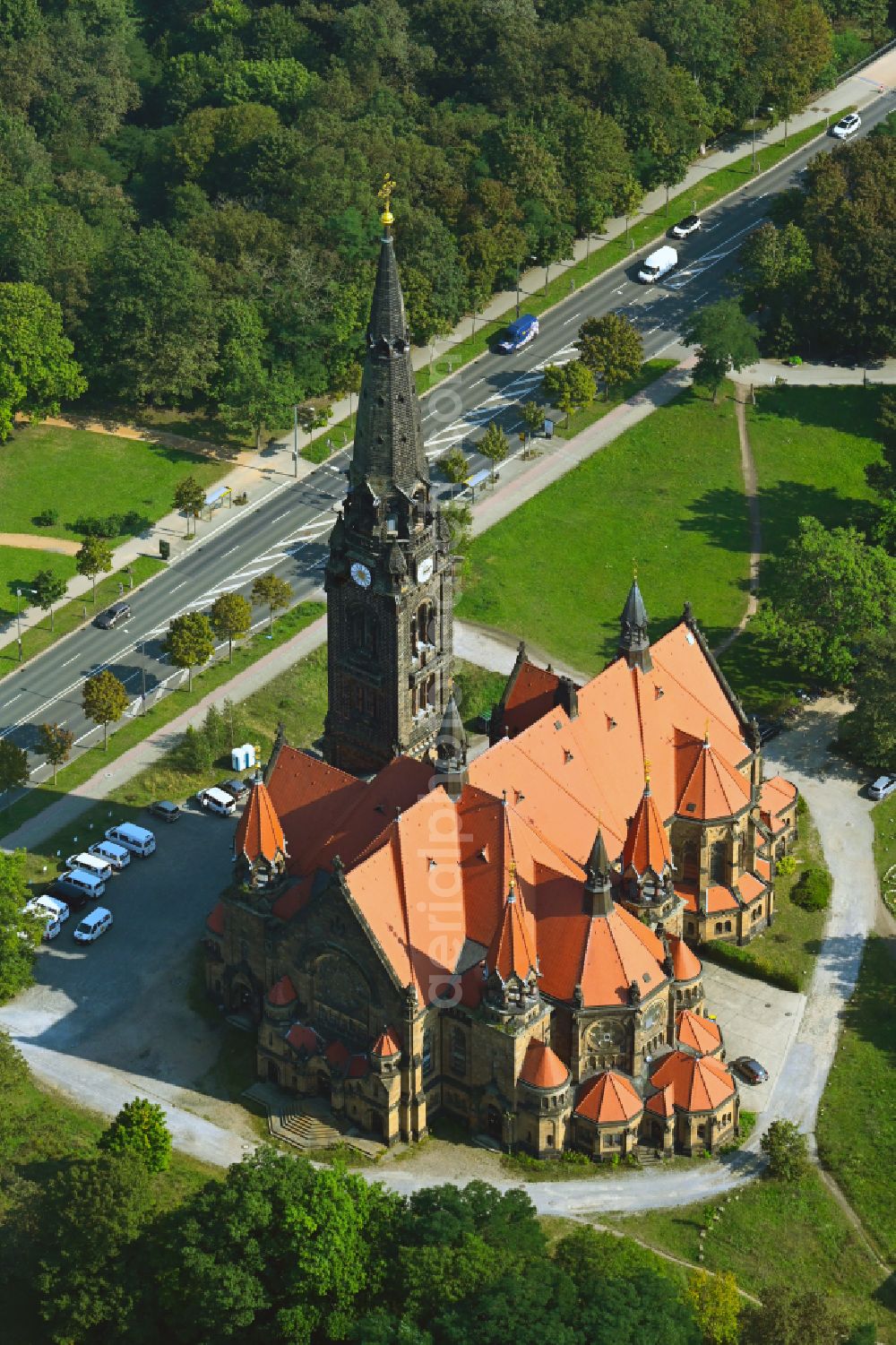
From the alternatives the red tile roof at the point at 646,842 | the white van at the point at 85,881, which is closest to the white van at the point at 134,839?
the white van at the point at 85,881

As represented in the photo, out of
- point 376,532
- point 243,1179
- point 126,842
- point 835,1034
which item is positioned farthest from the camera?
point 126,842

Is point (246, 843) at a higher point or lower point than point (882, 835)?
higher

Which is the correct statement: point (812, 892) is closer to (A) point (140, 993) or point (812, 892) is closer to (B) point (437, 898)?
(B) point (437, 898)

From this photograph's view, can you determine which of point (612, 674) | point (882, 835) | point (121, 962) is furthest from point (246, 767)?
point (882, 835)

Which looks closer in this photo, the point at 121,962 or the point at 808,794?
the point at 121,962

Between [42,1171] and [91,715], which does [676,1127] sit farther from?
[91,715]
